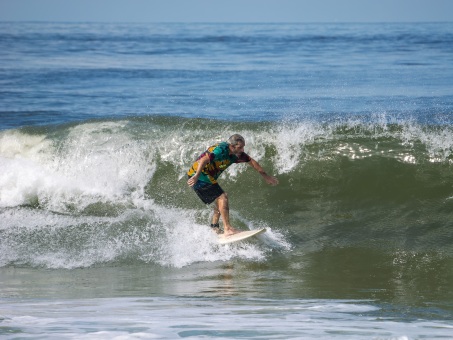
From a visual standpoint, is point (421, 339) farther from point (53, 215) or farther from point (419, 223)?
point (53, 215)

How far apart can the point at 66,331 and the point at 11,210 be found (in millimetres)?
6485

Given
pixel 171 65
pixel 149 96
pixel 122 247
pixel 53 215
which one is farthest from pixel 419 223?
pixel 171 65

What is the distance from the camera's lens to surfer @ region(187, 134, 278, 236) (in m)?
9.27

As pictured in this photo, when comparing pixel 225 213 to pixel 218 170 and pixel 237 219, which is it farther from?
pixel 237 219

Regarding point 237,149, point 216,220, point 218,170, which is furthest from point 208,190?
point 237,149

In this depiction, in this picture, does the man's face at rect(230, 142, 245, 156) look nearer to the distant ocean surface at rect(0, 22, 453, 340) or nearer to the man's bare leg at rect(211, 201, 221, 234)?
the man's bare leg at rect(211, 201, 221, 234)

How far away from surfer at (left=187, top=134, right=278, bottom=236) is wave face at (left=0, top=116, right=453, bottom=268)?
38 cm

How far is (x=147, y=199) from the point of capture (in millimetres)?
11805

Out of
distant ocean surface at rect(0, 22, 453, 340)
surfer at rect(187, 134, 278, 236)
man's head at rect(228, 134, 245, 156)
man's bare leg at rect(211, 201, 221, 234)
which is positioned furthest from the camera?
man's bare leg at rect(211, 201, 221, 234)

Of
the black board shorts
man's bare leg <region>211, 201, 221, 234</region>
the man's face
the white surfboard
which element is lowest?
the white surfboard

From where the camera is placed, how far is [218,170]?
9.53 meters

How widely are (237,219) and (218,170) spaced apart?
57.5 inches

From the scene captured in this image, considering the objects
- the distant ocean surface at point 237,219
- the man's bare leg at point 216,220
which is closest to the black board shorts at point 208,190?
the man's bare leg at point 216,220

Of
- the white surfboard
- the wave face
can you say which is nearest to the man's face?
the white surfboard
